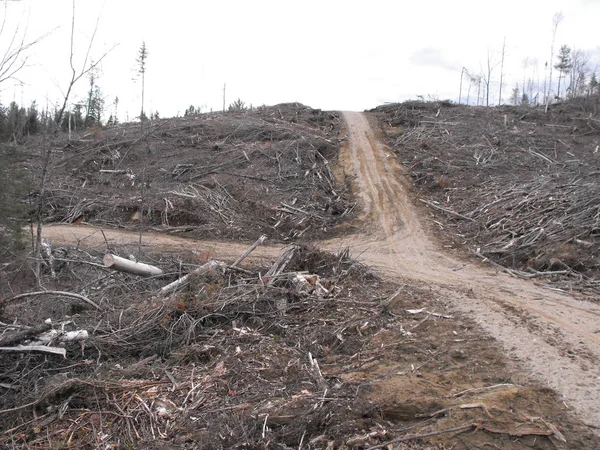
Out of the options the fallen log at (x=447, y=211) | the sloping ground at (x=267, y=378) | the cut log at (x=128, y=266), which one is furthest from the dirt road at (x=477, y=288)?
the cut log at (x=128, y=266)

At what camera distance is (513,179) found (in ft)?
53.4

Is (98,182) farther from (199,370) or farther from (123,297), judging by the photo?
(199,370)

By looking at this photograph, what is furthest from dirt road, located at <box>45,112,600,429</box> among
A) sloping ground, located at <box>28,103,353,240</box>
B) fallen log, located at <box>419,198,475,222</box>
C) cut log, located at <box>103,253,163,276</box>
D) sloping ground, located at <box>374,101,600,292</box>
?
cut log, located at <box>103,253,163,276</box>

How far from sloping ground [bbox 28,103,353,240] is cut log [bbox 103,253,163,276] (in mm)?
5721

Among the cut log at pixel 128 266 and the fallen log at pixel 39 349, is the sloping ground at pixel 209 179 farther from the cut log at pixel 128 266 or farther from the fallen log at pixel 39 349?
the fallen log at pixel 39 349

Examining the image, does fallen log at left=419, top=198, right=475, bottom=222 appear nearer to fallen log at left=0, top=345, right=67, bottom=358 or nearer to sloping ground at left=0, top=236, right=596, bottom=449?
sloping ground at left=0, top=236, right=596, bottom=449

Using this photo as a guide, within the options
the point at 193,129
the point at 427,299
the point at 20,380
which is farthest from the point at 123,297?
the point at 193,129

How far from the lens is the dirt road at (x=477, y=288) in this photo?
15.9 ft

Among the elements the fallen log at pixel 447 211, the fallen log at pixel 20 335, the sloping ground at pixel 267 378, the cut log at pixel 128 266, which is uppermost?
the fallen log at pixel 447 211

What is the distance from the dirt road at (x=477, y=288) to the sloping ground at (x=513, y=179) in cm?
98

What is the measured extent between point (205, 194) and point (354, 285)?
34.7 feet

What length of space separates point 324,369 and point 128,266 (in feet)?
14.5

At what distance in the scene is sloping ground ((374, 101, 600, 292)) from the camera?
10.0 m

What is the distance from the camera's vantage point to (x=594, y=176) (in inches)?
539
